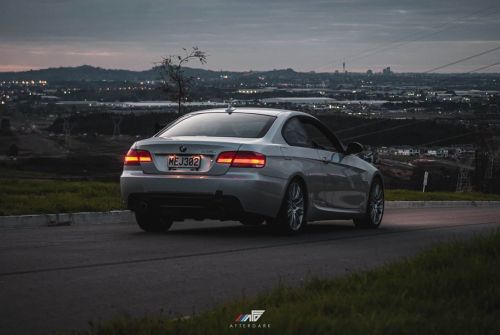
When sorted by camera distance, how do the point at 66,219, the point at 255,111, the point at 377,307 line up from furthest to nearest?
the point at 66,219
the point at 255,111
the point at 377,307

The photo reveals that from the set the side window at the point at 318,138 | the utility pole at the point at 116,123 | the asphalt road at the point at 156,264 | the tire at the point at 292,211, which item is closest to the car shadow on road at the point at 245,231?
the asphalt road at the point at 156,264

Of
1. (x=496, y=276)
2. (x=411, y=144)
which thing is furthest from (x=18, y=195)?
(x=411, y=144)

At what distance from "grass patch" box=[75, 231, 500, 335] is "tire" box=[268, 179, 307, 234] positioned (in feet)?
12.4

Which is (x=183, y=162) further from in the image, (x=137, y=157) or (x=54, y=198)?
(x=54, y=198)

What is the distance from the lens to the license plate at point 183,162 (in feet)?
40.2

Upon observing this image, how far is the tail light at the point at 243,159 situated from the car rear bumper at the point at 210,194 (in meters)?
0.09

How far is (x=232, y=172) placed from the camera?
1224 cm

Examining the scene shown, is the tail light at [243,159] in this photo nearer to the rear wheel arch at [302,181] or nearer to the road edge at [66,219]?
the rear wheel arch at [302,181]

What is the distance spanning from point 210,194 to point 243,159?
0.59m

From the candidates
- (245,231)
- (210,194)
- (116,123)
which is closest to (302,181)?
(245,231)

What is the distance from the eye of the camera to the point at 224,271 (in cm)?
912

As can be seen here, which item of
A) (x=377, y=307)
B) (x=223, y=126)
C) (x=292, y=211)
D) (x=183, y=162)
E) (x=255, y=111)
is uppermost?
(x=255, y=111)

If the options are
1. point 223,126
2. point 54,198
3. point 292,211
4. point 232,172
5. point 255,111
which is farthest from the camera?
point 54,198

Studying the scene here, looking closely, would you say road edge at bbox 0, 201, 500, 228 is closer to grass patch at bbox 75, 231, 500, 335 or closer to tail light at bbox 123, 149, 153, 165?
tail light at bbox 123, 149, 153, 165
